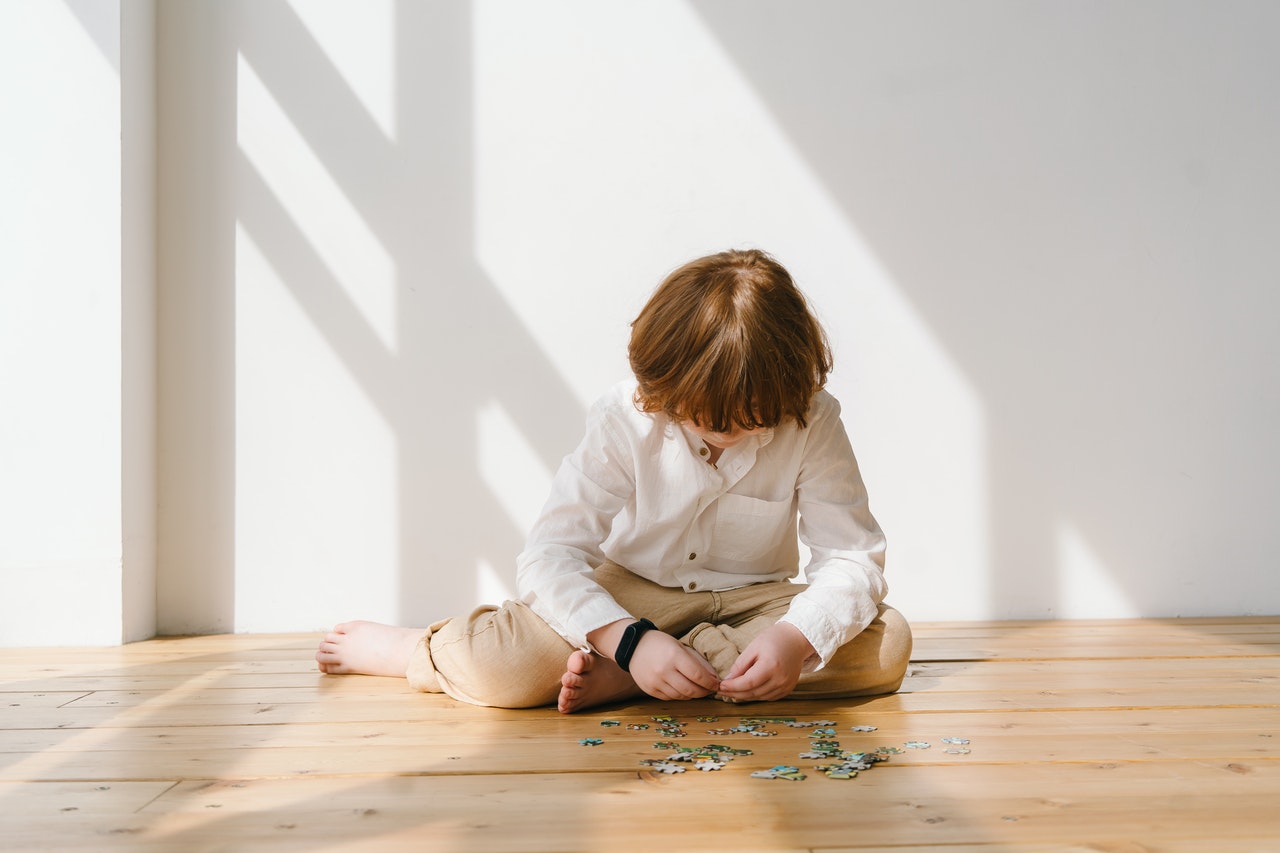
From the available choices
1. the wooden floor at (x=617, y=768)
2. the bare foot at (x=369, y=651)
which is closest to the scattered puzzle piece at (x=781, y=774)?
the wooden floor at (x=617, y=768)

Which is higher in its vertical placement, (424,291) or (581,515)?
(424,291)

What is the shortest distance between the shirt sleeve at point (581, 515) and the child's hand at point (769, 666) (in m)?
0.27

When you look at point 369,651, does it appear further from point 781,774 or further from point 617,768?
point 781,774

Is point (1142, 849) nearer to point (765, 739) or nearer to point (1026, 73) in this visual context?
point (765, 739)

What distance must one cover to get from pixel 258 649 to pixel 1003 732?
173 centimetres

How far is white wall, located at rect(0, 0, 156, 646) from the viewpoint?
8.42 ft

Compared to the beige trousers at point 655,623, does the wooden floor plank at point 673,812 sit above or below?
below

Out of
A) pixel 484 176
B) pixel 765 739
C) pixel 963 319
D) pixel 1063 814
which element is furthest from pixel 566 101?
pixel 1063 814

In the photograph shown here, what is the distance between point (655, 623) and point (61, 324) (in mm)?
1676

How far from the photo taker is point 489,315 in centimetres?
285

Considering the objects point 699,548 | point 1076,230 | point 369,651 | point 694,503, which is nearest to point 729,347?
point 694,503

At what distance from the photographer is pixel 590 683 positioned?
177 centimetres

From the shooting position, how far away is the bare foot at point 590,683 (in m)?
1.74

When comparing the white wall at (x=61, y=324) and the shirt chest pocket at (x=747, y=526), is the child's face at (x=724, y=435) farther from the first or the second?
the white wall at (x=61, y=324)
